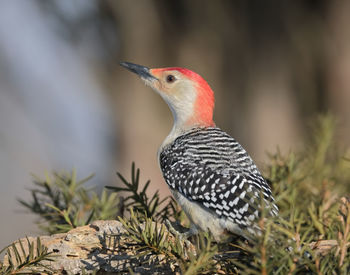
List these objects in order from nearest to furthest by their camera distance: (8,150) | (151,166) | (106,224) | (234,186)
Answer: (106,224) < (234,186) < (151,166) < (8,150)

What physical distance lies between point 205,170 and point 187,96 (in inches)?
38.0

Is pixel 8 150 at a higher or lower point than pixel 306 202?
higher

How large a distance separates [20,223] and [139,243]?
428 inches

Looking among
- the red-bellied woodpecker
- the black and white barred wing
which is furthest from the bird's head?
the black and white barred wing

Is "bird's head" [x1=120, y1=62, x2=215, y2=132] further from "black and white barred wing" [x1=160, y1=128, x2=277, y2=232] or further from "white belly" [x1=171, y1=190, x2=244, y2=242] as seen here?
"white belly" [x1=171, y1=190, x2=244, y2=242]

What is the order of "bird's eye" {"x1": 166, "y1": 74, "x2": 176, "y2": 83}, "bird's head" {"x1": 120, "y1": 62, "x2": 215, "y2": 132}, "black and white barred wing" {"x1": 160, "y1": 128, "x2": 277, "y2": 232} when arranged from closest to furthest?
"black and white barred wing" {"x1": 160, "y1": 128, "x2": 277, "y2": 232}, "bird's head" {"x1": 120, "y1": 62, "x2": 215, "y2": 132}, "bird's eye" {"x1": 166, "y1": 74, "x2": 176, "y2": 83}

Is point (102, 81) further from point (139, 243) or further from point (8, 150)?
point (139, 243)

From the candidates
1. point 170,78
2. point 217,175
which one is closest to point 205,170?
point 217,175

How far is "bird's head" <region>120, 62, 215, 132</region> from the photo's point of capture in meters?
3.72

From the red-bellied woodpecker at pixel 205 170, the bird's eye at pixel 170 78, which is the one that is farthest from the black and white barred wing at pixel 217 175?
the bird's eye at pixel 170 78

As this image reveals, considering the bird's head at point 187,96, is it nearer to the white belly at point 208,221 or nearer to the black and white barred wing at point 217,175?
the black and white barred wing at point 217,175

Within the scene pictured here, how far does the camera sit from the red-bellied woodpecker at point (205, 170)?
2725mm

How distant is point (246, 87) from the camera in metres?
9.70

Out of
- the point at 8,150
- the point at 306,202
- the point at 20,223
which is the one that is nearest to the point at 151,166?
the point at 8,150
